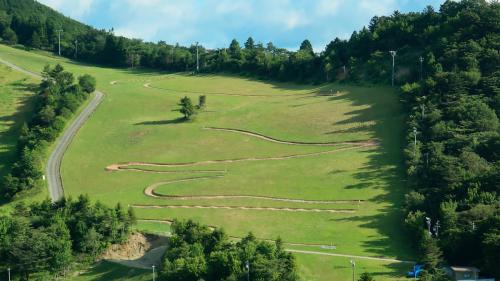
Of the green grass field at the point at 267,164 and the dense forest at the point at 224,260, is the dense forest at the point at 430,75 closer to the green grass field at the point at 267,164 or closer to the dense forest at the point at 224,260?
the green grass field at the point at 267,164

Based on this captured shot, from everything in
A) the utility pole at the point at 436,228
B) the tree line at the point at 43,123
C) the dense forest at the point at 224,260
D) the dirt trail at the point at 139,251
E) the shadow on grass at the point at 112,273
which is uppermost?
the tree line at the point at 43,123

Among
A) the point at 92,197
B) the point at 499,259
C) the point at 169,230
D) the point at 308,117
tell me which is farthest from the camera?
the point at 308,117

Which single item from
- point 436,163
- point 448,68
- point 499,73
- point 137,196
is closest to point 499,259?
point 436,163

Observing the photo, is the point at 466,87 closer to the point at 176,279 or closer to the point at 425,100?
the point at 425,100

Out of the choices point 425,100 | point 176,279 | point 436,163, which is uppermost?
point 425,100

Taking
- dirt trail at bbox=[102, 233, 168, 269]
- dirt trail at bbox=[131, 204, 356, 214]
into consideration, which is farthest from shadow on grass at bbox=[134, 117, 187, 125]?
dirt trail at bbox=[102, 233, 168, 269]

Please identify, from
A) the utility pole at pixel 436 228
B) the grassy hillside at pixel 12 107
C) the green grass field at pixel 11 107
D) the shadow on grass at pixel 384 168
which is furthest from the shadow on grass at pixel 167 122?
the utility pole at pixel 436 228

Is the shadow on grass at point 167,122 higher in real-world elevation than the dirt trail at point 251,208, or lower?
higher
